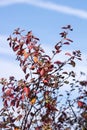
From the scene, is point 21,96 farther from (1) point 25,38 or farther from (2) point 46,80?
(1) point 25,38

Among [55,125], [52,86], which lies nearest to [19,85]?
[52,86]

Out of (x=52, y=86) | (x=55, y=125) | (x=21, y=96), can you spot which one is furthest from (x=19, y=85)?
(x=55, y=125)

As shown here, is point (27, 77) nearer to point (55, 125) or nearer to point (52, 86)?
point (52, 86)

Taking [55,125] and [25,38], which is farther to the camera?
[55,125]

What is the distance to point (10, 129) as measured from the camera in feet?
19.6

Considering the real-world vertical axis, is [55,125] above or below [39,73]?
below

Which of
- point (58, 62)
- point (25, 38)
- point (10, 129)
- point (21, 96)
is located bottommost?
point (10, 129)

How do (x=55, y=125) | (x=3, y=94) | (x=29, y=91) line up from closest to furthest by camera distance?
1. (x=29, y=91)
2. (x=3, y=94)
3. (x=55, y=125)

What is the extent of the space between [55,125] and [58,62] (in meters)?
1.24

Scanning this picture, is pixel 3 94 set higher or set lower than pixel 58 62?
lower

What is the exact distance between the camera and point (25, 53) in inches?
232

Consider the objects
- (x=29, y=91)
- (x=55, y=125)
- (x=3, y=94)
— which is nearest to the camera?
(x=29, y=91)

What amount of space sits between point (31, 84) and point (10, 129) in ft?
2.44

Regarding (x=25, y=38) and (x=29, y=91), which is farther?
(x=25, y=38)
